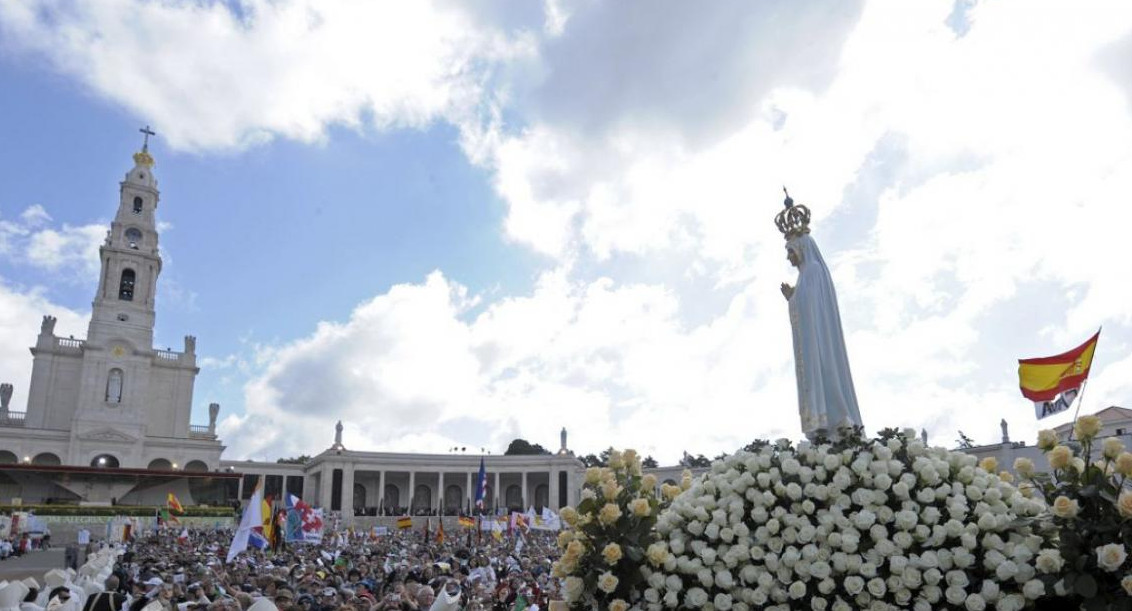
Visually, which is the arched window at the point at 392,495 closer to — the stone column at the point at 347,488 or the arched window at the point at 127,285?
the stone column at the point at 347,488

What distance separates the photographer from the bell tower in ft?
208

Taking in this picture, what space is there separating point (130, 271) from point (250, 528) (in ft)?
182

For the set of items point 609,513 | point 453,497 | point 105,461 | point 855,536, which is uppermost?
point 105,461

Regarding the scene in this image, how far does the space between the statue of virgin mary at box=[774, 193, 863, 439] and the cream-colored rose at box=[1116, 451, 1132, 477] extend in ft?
13.0

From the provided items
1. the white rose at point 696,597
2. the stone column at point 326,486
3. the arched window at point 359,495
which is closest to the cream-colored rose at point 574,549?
the white rose at point 696,597

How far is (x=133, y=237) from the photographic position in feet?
218

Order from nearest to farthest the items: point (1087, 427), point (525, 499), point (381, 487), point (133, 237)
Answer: point (1087, 427) < point (133, 237) < point (381, 487) < point (525, 499)

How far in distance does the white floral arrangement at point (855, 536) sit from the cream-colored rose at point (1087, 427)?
1.83ft

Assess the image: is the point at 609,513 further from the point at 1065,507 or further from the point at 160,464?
the point at 160,464

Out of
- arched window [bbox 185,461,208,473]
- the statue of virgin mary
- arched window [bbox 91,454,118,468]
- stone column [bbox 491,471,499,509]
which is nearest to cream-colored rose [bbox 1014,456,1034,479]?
the statue of virgin mary

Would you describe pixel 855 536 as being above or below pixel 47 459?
below

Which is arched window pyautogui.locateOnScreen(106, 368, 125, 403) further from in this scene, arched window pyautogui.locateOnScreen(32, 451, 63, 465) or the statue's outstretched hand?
the statue's outstretched hand

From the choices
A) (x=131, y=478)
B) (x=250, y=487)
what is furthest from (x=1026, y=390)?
(x=250, y=487)

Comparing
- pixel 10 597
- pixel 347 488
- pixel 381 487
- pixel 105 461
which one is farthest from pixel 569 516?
pixel 381 487
